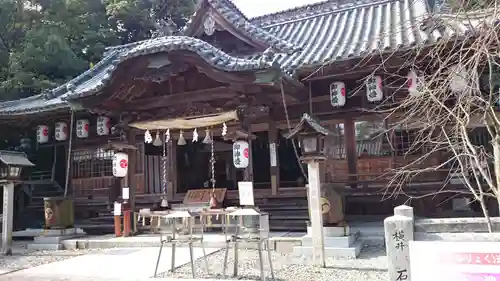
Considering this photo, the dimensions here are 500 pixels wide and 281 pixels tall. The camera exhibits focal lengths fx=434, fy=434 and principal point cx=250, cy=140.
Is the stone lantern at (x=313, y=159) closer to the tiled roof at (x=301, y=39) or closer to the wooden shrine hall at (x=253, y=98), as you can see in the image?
the tiled roof at (x=301, y=39)

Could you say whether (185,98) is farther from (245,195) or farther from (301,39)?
(301,39)

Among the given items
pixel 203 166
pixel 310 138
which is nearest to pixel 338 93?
pixel 310 138

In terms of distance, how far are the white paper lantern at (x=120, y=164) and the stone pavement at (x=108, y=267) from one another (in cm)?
244

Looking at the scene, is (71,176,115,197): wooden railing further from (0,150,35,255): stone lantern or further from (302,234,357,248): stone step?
(302,234,357,248): stone step

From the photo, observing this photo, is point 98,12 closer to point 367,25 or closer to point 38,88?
point 38,88

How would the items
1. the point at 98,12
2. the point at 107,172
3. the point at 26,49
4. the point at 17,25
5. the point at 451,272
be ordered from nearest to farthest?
the point at 451,272 < the point at 107,172 < the point at 26,49 < the point at 17,25 < the point at 98,12

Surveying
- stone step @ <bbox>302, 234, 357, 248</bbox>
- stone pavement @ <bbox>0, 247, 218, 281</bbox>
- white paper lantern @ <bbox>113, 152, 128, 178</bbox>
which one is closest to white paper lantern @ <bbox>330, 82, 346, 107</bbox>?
stone step @ <bbox>302, 234, 357, 248</bbox>

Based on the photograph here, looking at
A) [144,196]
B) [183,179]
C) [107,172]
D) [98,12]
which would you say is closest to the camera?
[144,196]

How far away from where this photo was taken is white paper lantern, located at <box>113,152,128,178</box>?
12148mm

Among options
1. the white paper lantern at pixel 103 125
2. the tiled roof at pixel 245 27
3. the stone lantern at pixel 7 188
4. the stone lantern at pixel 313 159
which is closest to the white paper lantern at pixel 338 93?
the tiled roof at pixel 245 27

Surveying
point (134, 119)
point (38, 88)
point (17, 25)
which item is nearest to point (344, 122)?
point (134, 119)

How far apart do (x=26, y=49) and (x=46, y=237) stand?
1201 cm

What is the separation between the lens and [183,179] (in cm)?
1706

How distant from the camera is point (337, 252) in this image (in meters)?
8.69
